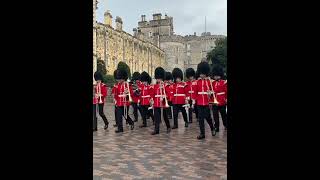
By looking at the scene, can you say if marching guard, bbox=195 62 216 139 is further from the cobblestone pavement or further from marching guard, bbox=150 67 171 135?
marching guard, bbox=150 67 171 135

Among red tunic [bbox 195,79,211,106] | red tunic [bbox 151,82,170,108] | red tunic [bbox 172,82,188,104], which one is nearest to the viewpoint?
red tunic [bbox 195,79,211,106]

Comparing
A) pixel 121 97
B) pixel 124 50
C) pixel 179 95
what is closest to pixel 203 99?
pixel 121 97

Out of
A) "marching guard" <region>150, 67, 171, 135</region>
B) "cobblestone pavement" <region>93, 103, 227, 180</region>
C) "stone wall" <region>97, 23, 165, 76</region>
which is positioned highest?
"stone wall" <region>97, 23, 165, 76</region>

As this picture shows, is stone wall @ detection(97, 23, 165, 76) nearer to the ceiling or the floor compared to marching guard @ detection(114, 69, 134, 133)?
nearer to the ceiling

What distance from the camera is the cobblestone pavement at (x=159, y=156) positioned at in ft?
17.6

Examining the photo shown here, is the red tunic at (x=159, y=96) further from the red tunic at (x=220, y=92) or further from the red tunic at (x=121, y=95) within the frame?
the red tunic at (x=220, y=92)

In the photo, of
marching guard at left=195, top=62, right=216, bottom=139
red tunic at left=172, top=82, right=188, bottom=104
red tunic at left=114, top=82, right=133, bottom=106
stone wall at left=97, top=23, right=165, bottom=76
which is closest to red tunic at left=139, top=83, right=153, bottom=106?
red tunic at left=172, top=82, right=188, bottom=104

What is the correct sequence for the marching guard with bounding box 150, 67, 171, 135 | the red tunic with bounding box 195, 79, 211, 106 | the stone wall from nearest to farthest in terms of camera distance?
the red tunic with bounding box 195, 79, 211, 106 < the marching guard with bounding box 150, 67, 171, 135 < the stone wall

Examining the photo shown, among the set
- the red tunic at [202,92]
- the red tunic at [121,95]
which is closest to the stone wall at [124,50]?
the red tunic at [121,95]

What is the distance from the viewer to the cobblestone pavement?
5379mm
